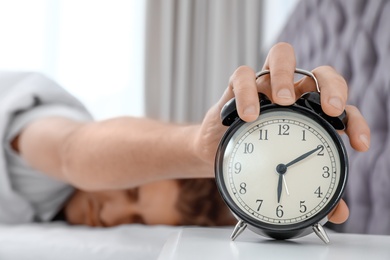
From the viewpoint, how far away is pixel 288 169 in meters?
0.86

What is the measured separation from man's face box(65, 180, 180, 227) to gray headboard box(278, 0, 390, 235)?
504mm

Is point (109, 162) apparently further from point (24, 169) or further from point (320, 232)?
point (320, 232)

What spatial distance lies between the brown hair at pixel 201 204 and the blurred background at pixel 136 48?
64.9 inches

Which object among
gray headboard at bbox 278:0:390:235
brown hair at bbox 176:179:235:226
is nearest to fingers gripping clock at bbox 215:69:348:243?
gray headboard at bbox 278:0:390:235

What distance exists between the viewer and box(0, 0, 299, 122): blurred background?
349cm

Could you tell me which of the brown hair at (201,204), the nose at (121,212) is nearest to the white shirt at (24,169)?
the nose at (121,212)

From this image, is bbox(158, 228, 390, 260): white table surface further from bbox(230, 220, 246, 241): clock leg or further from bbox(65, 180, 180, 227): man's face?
bbox(65, 180, 180, 227): man's face

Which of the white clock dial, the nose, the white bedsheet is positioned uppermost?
the white clock dial

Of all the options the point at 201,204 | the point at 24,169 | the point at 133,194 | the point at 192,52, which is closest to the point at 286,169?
the point at 201,204

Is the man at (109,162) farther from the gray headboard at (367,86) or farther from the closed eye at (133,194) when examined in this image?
the gray headboard at (367,86)

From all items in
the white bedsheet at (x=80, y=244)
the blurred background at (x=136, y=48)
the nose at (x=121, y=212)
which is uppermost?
the blurred background at (x=136, y=48)

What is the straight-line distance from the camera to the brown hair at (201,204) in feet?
5.99

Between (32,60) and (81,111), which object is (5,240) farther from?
(32,60)

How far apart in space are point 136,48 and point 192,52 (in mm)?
313
